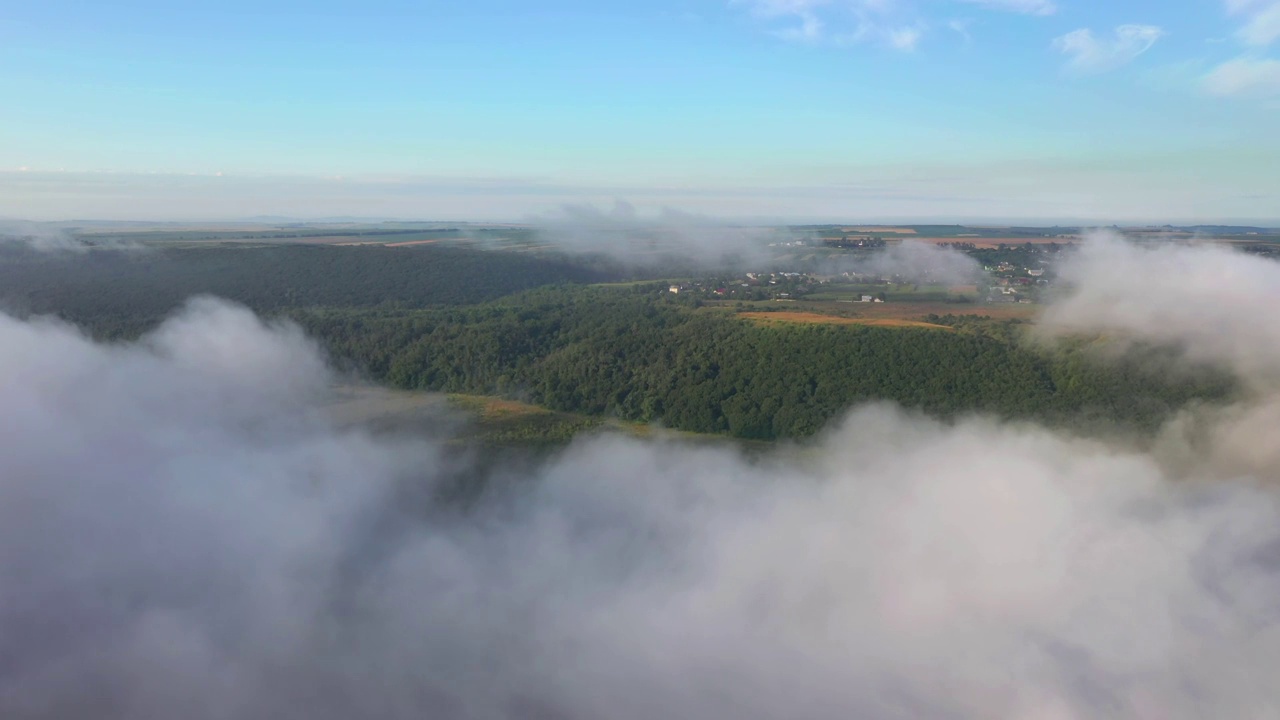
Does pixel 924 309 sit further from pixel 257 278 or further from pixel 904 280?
pixel 257 278

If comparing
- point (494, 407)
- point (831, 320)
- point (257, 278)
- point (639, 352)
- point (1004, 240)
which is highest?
point (1004, 240)

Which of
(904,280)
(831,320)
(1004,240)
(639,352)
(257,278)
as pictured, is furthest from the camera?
(1004,240)

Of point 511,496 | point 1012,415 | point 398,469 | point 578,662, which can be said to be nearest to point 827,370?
point 1012,415

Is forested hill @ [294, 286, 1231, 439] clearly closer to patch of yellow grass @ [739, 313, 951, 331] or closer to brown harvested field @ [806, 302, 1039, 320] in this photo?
patch of yellow grass @ [739, 313, 951, 331]

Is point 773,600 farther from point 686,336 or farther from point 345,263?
point 345,263

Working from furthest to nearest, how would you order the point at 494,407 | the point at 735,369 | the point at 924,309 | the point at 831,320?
the point at 924,309
the point at 831,320
the point at 494,407
the point at 735,369

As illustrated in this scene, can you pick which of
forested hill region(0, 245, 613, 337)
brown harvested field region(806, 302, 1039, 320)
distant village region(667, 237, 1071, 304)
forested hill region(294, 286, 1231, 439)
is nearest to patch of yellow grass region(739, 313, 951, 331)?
forested hill region(294, 286, 1231, 439)

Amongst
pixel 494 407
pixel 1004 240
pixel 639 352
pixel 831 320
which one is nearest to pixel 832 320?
pixel 831 320

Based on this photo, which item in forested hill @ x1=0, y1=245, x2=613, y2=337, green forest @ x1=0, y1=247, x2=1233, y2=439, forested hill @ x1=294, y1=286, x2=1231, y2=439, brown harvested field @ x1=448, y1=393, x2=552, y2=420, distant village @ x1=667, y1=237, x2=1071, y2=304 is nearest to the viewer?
forested hill @ x1=294, y1=286, x2=1231, y2=439
